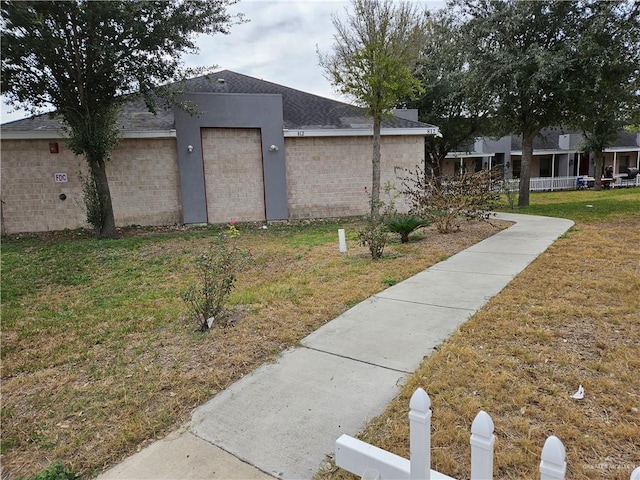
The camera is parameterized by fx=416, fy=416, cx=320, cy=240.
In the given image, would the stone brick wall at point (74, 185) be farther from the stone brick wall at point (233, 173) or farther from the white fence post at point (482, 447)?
the white fence post at point (482, 447)

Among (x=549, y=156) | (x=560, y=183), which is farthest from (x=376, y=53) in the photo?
(x=549, y=156)

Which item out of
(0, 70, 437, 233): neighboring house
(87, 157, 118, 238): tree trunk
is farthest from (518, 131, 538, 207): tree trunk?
(87, 157, 118, 238): tree trunk

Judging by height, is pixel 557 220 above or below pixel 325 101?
below

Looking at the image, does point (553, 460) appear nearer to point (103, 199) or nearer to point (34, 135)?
point (103, 199)

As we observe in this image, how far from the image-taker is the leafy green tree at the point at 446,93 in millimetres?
14586

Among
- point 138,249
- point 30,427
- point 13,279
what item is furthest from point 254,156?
point 30,427

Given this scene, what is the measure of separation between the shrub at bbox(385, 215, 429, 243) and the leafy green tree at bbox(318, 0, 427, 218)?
1600 millimetres

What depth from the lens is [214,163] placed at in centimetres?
1350

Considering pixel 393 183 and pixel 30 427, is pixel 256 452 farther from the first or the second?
pixel 393 183

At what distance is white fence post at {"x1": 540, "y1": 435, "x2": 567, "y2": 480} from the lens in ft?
4.79

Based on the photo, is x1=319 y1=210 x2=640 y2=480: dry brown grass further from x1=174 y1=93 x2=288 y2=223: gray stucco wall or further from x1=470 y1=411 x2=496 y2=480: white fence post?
x1=174 y1=93 x2=288 y2=223: gray stucco wall

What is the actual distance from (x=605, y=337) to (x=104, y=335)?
16.2ft

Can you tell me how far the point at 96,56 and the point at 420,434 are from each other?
37.6ft

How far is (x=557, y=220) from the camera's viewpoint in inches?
455
